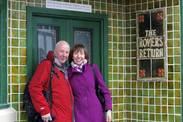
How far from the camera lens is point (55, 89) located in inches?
204

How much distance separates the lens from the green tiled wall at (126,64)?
5.52 metres

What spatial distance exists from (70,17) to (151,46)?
1.21 metres

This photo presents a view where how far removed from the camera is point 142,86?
646 centimetres

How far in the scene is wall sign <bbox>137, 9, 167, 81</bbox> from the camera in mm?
6168

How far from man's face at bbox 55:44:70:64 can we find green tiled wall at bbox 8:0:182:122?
537 millimetres

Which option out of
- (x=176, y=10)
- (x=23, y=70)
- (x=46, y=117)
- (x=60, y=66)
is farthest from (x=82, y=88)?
(x=176, y=10)

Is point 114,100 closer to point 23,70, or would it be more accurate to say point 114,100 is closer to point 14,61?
point 23,70

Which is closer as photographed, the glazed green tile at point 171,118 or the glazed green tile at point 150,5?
the glazed green tile at point 171,118

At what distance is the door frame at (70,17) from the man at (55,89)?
431mm

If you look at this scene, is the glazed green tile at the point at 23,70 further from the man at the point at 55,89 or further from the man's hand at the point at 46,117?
the man's hand at the point at 46,117

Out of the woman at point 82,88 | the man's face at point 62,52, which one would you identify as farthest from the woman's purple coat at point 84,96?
the man's face at point 62,52

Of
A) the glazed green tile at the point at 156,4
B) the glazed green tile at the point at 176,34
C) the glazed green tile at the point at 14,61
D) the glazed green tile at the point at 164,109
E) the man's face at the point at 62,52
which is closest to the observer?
the man's face at the point at 62,52

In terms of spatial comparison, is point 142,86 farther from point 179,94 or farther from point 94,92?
point 94,92

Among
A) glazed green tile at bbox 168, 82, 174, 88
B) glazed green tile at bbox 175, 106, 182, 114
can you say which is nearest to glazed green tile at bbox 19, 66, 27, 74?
glazed green tile at bbox 168, 82, 174, 88
